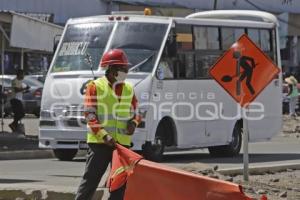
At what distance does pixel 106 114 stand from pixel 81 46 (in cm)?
810

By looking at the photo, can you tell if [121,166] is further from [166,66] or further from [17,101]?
[17,101]

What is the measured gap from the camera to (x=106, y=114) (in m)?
8.17

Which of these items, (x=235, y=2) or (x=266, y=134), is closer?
(x=266, y=134)

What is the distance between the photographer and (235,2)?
144ft

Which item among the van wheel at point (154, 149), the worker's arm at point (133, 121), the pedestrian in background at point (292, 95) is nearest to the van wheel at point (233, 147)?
the van wheel at point (154, 149)

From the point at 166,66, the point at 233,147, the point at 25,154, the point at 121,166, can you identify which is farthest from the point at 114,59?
the point at 233,147

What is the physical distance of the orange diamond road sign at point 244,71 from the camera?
488 inches

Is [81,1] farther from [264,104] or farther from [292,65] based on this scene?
[264,104]

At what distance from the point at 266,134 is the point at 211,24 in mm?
3179

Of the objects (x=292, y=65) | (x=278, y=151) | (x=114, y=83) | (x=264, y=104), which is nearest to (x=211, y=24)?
(x=264, y=104)

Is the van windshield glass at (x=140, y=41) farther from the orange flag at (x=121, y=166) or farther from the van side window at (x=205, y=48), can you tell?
the orange flag at (x=121, y=166)

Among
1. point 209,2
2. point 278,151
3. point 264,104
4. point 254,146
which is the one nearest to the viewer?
point 264,104

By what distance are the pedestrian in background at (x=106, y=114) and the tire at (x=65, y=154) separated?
28.2 ft

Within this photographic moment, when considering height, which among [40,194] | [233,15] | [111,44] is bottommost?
[40,194]
